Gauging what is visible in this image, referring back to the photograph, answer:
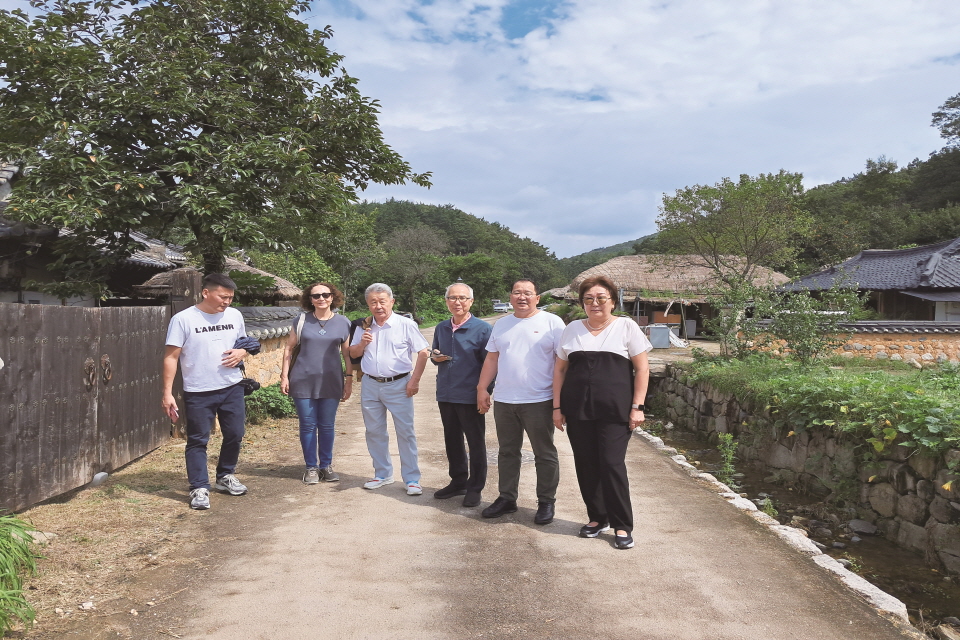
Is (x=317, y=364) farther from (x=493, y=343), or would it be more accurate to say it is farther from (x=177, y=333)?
(x=493, y=343)

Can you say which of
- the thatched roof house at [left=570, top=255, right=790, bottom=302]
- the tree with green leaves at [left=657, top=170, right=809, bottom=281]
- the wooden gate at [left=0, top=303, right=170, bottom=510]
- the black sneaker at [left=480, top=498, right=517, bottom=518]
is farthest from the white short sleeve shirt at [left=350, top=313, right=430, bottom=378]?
the thatched roof house at [left=570, top=255, right=790, bottom=302]

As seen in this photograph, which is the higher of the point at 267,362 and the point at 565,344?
the point at 565,344

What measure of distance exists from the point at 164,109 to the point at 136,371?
9.17ft

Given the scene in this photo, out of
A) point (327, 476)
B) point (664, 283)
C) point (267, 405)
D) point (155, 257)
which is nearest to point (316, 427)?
point (327, 476)

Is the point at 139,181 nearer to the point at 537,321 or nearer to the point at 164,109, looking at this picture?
the point at 164,109

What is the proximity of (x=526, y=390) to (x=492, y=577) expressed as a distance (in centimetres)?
120

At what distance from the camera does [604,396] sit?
3.82 m

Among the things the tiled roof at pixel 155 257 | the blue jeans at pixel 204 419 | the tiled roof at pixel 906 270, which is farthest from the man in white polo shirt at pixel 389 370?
the tiled roof at pixel 906 270

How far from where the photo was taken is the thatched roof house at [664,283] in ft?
81.9

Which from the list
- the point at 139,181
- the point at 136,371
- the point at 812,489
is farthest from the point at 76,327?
the point at 812,489

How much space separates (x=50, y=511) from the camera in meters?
4.29

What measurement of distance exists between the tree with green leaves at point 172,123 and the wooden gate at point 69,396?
1.54 meters

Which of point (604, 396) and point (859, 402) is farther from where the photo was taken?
point (859, 402)

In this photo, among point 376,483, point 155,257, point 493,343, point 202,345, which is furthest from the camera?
point 155,257
